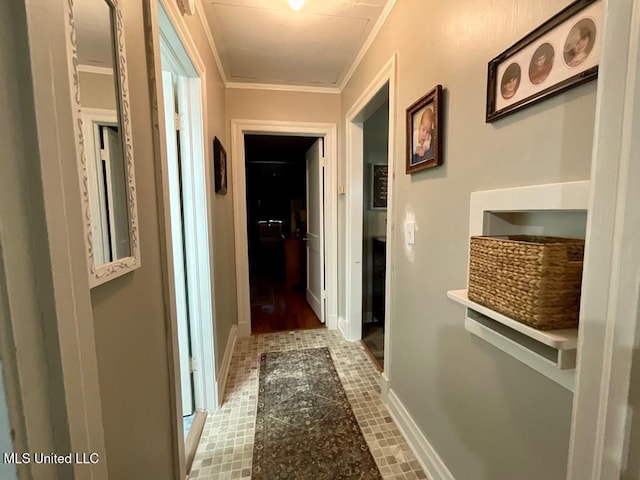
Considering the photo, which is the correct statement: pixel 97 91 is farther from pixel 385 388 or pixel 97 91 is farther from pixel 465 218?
pixel 385 388

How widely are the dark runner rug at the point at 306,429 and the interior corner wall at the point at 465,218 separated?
0.35 metres

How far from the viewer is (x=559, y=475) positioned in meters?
0.70

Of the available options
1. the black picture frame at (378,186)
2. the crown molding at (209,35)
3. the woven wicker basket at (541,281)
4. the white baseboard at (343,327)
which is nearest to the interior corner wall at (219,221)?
the crown molding at (209,35)

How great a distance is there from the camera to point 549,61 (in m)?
0.70

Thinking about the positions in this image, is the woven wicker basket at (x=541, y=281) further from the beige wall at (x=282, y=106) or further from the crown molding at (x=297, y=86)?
the beige wall at (x=282, y=106)

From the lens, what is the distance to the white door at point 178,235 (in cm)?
153

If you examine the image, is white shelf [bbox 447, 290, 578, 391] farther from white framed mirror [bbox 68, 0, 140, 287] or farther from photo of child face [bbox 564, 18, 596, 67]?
white framed mirror [bbox 68, 0, 140, 287]

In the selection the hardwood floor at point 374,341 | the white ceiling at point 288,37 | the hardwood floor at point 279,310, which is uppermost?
the white ceiling at point 288,37

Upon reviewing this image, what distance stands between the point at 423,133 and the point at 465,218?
1.55 feet

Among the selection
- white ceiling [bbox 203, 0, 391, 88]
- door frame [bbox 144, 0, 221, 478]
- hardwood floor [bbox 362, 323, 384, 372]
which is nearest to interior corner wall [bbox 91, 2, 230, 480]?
door frame [bbox 144, 0, 221, 478]

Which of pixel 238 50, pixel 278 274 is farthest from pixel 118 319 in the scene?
pixel 278 274

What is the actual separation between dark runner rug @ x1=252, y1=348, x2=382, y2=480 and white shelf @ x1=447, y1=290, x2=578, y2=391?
97 centimetres

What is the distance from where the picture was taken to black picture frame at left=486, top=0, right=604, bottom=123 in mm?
608

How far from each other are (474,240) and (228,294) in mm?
2094
